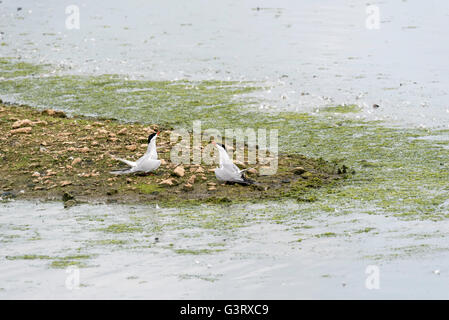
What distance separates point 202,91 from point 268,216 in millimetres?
10901

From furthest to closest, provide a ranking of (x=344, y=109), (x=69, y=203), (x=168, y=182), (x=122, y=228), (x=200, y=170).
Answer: (x=344, y=109) → (x=200, y=170) → (x=168, y=182) → (x=69, y=203) → (x=122, y=228)

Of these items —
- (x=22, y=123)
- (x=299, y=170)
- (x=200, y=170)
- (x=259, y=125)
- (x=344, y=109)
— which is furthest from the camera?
(x=344, y=109)

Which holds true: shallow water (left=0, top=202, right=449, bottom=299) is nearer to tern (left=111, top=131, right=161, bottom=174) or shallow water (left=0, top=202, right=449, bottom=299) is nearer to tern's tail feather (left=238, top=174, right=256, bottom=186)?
tern's tail feather (left=238, top=174, right=256, bottom=186)

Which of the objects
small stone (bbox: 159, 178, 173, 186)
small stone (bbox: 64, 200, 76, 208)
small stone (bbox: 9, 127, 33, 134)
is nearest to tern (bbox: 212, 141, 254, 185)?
small stone (bbox: 159, 178, 173, 186)

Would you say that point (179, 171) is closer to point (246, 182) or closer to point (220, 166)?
point (220, 166)

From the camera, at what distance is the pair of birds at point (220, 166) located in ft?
48.8

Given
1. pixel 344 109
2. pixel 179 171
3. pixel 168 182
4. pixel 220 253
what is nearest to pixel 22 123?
pixel 179 171

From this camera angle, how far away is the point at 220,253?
462 inches

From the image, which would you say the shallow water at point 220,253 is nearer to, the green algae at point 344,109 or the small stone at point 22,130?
the small stone at point 22,130

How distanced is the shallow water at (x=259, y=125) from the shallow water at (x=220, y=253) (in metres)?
0.03

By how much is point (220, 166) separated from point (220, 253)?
3.66 meters

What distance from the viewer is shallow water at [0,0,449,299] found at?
1098 cm

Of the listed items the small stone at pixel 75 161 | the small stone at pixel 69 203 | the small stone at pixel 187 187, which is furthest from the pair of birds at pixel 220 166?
the small stone at pixel 69 203
